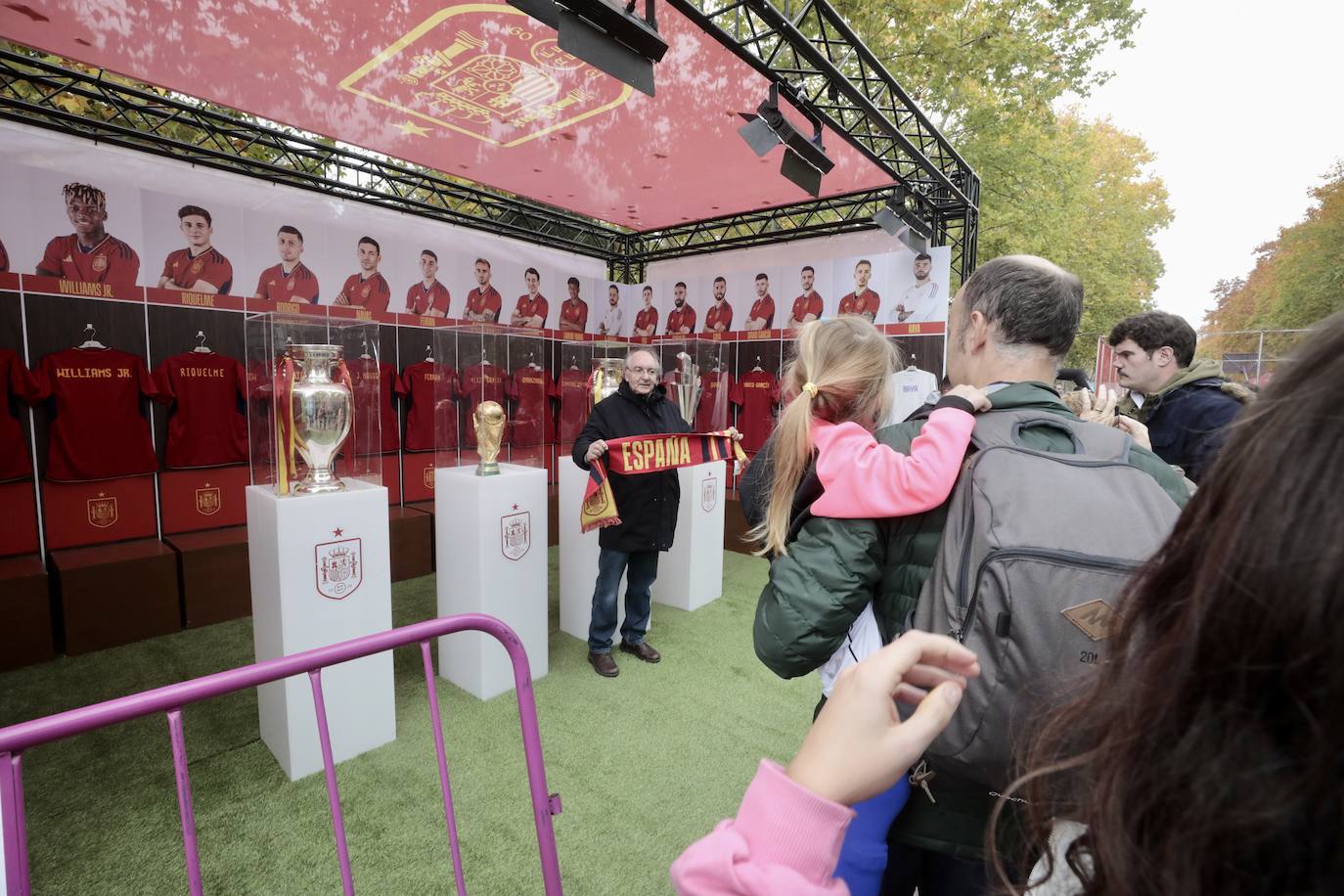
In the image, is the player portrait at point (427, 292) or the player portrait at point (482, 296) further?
the player portrait at point (482, 296)

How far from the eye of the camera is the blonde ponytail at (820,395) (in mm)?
1348

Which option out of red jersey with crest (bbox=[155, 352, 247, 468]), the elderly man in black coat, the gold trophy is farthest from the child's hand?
red jersey with crest (bbox=[155, 352, 247, 468])

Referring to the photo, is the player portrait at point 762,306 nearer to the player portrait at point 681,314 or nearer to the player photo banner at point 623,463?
the player portrait at point 681,314

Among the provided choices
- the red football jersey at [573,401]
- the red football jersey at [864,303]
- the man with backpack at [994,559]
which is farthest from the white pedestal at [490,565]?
the red football jersey at [864,303]

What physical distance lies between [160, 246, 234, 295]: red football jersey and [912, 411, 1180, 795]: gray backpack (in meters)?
6.41

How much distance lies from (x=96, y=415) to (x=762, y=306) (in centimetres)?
658

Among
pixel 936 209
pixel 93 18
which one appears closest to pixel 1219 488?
pixel 93 18

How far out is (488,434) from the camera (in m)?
3.52

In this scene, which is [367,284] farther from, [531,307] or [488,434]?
[488,434]

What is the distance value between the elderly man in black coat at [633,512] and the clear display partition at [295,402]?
1.24 metres

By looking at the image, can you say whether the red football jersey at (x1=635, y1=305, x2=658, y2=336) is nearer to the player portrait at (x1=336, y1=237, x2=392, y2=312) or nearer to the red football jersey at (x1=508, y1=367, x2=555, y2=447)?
the player portrait at (x1=336, y1=237, x2=392, y2=312)

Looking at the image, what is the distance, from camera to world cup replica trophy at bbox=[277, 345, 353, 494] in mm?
2754

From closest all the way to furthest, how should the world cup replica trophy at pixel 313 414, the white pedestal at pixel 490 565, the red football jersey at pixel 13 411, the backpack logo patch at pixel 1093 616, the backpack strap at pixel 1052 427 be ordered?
the backpack logo patch at pixel 1093 616
the backpack strap at pixel 1052 427
the world cup replica trophy at pixel 313 414
the white pedestal at pixel 490 565
the red football jersey at pixel 13 411

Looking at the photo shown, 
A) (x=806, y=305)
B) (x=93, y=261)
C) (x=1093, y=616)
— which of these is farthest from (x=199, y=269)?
(x=1093, y=616)
